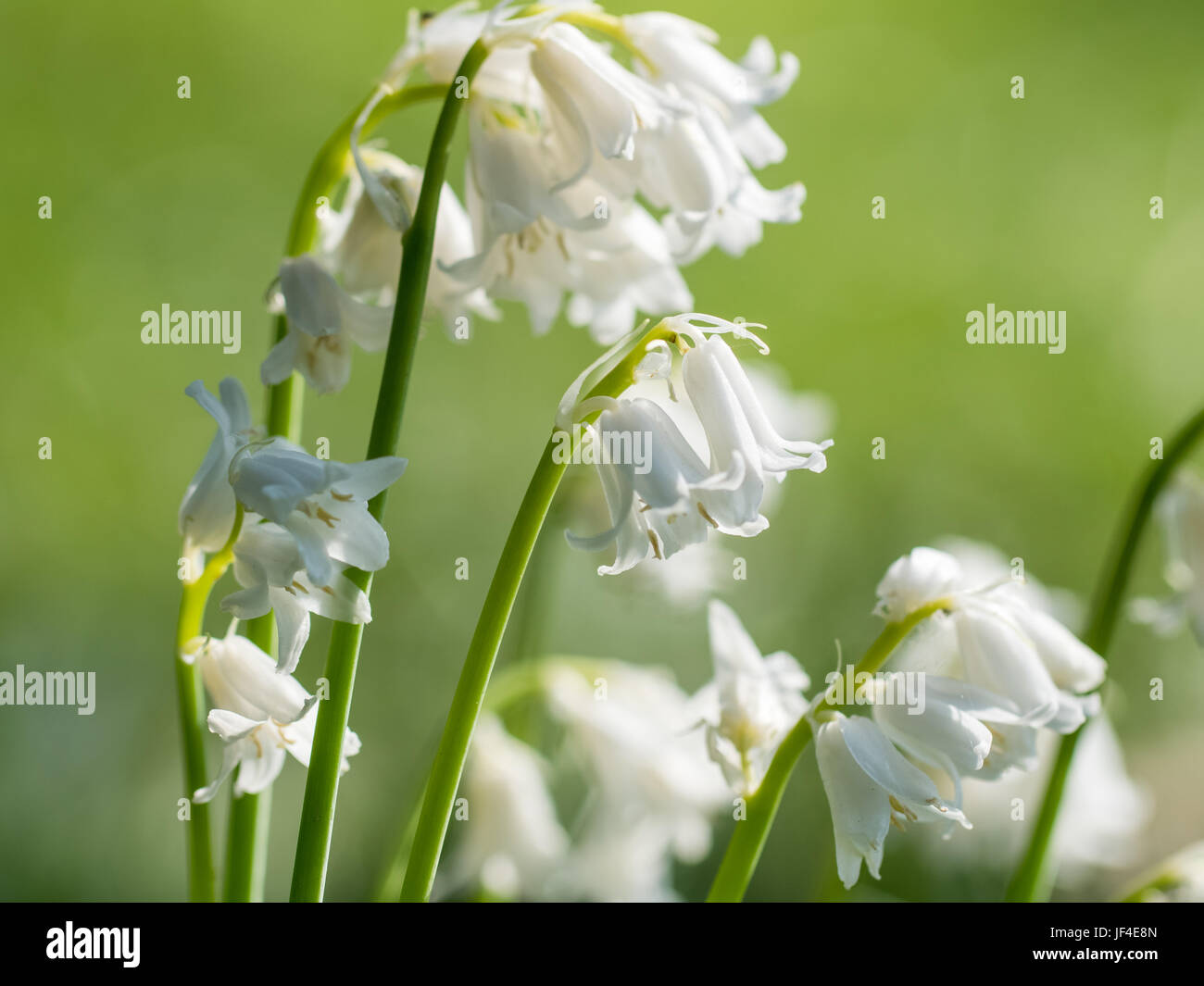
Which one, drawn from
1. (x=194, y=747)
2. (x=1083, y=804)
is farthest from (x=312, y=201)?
(x=1083, y=804)

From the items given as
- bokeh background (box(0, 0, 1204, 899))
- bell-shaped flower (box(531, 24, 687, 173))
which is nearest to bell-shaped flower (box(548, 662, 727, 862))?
bell-shaped flower (box(531, 24, 687, 173))

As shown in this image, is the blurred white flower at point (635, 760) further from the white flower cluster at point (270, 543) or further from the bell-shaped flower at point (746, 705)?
the white flower cluster at point (270, 543)

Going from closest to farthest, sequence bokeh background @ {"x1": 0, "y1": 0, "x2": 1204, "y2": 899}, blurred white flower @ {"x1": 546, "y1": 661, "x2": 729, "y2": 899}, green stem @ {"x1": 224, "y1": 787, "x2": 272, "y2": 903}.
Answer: green stem @ {"x1": 224, "y1": 787, "x2": 272, "y2": 903}
blurred white flower @ {"x1": 546, "y1": 661, "x2": 729, "y2": 899}
bokeh background @ {"x1": 0, "y1": 0, "x2": 1204, "y2": 899}

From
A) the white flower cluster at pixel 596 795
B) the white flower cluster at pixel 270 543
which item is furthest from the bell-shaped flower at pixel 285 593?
the white flower cluster at pixel 596 795

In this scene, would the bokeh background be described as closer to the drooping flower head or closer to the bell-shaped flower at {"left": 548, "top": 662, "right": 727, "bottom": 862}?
the bell-shaped flower at {"left": 548, "top": 662, "right": 727, "bottom": 862}
